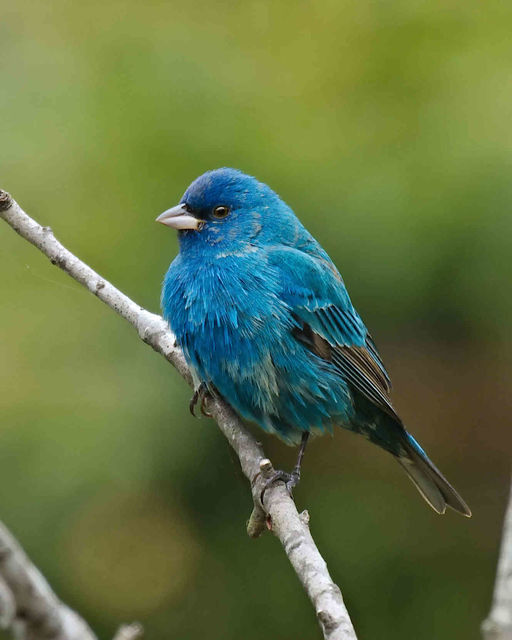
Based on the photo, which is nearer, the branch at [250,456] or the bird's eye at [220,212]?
the branch at [250,456]

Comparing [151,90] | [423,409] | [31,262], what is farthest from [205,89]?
[423,409]

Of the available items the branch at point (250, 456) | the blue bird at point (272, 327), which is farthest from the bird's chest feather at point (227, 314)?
the branch at point (250, 456)

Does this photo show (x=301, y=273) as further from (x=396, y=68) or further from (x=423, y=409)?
(x=396, y=68)

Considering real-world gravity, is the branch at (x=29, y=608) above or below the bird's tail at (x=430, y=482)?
above

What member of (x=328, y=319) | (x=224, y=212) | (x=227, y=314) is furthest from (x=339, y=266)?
(x=227, y=314)

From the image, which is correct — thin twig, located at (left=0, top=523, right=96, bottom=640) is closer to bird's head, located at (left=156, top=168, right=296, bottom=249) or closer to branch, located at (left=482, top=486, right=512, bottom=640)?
branch, located at (left=482, top=486, right=512, bottom=640)

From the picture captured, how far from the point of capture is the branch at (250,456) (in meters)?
2.27

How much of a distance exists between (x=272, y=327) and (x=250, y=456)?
608 millimetres

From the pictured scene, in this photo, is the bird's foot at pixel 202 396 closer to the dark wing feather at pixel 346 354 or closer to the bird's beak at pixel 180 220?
the dark wing feather at pixel 346 354

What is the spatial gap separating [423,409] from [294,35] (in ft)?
7.20

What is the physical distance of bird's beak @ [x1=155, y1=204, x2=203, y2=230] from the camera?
4.07 meters

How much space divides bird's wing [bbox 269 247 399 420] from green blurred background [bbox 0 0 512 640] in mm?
414

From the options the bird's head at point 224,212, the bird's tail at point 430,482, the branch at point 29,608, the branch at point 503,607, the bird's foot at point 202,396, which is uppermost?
the bird's head at point 224,212

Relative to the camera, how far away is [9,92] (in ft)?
17.7
